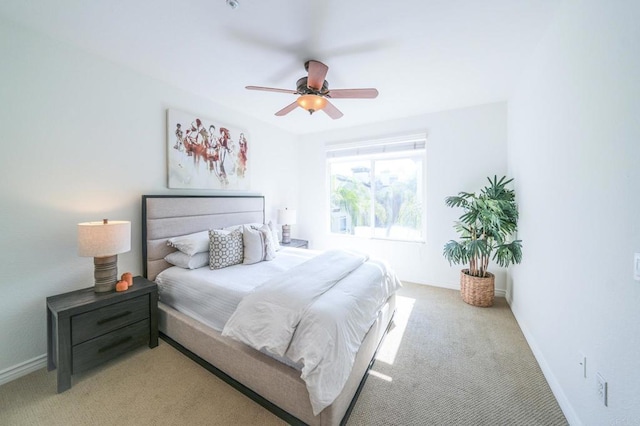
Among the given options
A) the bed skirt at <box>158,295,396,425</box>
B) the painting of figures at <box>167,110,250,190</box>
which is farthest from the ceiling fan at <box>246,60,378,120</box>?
the bed skirt at <box>158,295,396,425</box>

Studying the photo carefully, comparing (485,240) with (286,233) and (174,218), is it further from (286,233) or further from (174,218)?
(174,218)

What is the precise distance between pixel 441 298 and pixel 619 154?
260 centimetres

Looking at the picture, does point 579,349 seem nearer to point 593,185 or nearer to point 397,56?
point 593,185

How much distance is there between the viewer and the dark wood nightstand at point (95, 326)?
167 centimetres

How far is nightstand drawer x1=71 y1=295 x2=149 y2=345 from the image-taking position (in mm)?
1730

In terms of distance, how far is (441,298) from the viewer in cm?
324

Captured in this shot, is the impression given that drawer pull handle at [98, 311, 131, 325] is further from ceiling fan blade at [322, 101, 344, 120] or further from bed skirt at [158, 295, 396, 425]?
ceiling fan blade at [322, 101, 344, 120]

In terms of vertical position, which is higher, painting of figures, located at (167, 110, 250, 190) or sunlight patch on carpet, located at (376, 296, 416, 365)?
painting of figures, located at (167, 110, 250, 190)

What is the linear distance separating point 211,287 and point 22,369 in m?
1.49

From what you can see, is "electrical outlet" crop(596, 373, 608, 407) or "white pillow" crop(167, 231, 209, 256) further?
"white pillow" crop(167, 231, 209, 256)

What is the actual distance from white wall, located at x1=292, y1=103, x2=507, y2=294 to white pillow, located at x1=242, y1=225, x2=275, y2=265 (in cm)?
200

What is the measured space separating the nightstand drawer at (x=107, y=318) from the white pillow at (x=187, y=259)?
0.42 meters

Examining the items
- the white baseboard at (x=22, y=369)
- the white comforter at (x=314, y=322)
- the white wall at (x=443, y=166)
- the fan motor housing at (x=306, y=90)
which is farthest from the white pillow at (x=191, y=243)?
the white wall at (x=443, y=166)

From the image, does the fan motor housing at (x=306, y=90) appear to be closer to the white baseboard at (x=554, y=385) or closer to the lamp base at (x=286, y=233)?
the lamp base at (x=286, y=233)
